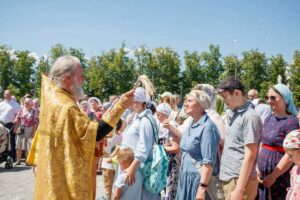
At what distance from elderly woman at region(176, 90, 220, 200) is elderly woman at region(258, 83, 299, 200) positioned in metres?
0.57

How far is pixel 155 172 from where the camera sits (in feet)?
13.5

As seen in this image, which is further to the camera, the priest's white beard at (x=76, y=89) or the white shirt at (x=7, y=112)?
the white shirt at (x=7, y=112)

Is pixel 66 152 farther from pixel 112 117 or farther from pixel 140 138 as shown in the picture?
pixel 140 138

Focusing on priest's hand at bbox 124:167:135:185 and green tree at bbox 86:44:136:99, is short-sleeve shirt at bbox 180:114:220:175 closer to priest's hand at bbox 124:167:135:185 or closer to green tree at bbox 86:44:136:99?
priest's hand at bbox 124:167:135:185

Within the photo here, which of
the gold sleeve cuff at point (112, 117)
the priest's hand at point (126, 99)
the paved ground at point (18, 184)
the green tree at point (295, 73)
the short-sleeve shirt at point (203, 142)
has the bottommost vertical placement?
the paved ground at point (18, 184)

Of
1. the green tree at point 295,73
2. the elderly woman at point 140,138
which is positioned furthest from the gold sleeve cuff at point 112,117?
the green tree at point 295,73

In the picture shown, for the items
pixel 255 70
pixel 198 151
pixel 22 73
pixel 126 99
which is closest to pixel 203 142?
pixel 198 151

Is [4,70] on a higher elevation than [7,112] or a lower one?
higher

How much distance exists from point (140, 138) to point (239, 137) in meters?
1.23

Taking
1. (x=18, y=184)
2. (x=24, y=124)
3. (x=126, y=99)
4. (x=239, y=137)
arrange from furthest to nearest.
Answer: (x=24, y=124) → (x=18, y=184) → (x=239, y=137) → (x=126, y=99)

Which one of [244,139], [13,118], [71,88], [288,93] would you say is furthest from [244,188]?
[13,118]

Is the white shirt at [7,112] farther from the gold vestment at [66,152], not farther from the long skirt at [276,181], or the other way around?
the long skirt at [276,181]

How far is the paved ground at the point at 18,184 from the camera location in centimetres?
720

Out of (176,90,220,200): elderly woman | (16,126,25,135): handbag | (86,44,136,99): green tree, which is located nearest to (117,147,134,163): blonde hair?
(176,90,220,200): elderly woman
